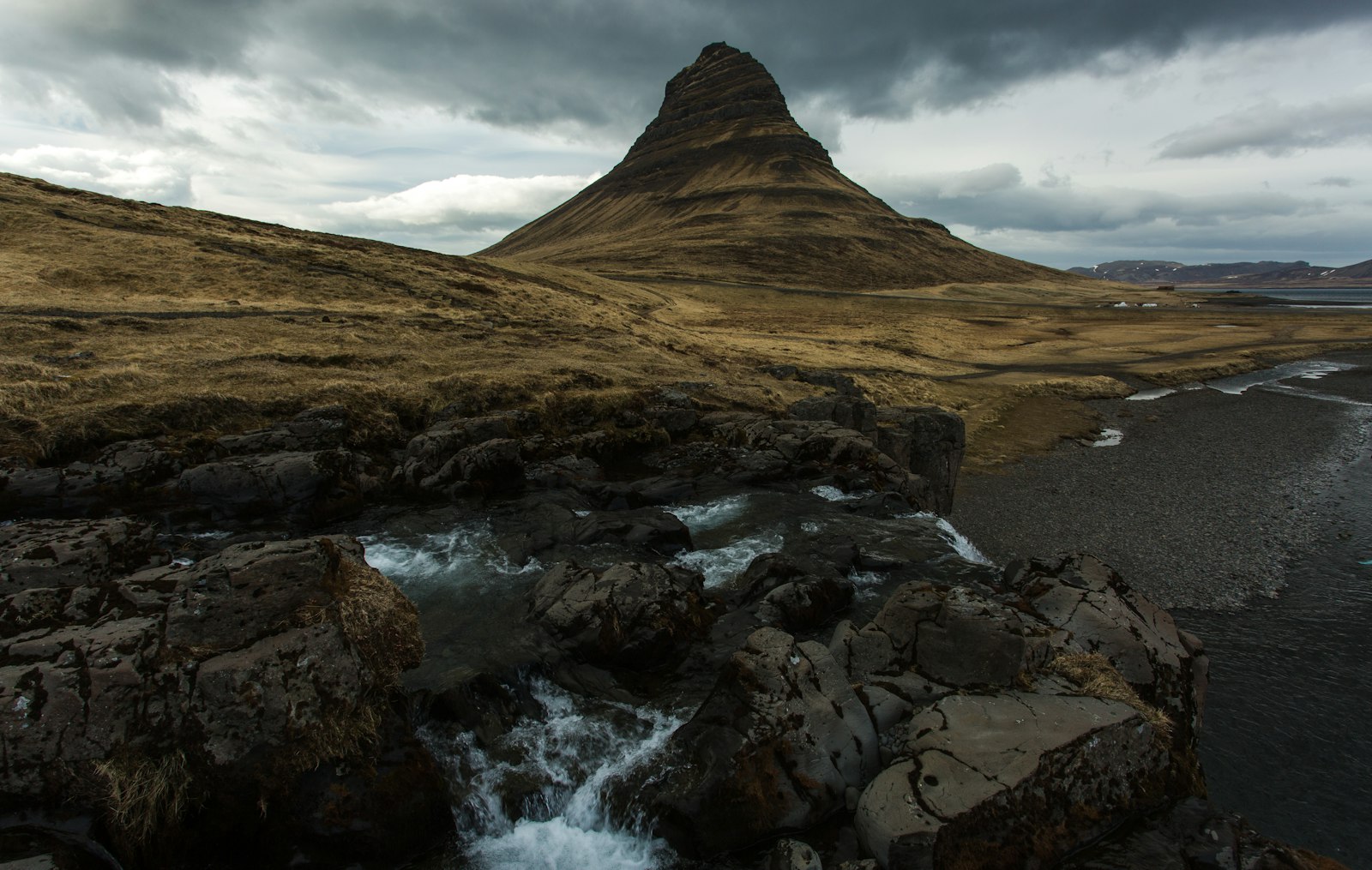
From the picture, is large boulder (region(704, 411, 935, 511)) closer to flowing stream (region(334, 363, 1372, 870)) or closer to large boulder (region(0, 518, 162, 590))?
flowing stream (region(334, 363, 1372, 870))

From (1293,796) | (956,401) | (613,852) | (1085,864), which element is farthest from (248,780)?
(956,401)

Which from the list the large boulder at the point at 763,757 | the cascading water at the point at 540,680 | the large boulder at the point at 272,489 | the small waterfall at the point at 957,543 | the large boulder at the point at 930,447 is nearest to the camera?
the large boulder at the point at 763,757

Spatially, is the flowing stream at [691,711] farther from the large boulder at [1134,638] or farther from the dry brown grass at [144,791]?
the dry brown grass at [144,791]

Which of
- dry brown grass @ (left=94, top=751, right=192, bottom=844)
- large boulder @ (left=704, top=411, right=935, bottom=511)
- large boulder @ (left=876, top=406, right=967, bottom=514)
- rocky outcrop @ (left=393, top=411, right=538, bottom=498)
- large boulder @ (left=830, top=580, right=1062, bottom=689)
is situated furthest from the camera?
large boulder @ (left=876, top=406, right=967, bottom=514)

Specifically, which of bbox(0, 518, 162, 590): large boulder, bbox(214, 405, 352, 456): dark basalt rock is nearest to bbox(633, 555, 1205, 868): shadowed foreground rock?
bbox(0, 518, 162, 590): large boulder

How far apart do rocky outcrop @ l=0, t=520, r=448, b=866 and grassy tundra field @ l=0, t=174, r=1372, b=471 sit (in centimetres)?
1809

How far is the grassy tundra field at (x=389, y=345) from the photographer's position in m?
28.0

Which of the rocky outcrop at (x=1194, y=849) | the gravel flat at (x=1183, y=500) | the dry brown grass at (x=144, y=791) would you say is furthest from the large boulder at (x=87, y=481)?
the gravel flat at (x=1183, y=500)

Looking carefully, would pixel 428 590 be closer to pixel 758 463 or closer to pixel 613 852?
pixel 613 852

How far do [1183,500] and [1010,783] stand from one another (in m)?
30.8

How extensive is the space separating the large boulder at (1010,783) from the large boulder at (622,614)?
618 cm

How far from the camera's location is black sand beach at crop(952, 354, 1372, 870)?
46.4 feet

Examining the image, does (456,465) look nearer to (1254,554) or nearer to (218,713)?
(218,713)

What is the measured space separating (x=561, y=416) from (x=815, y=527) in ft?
51.0
